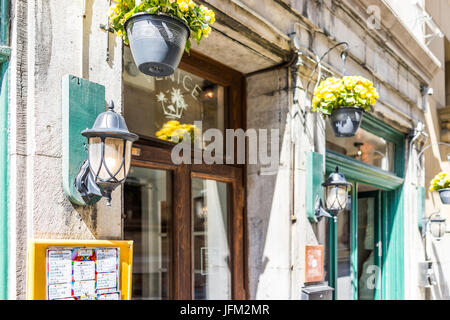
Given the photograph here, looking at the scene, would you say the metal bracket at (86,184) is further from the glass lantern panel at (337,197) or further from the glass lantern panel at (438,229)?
the glass lantern panel at (438,229)

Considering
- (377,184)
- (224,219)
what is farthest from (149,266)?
(377,184)

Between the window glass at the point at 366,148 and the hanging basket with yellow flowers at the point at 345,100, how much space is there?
4.27ft

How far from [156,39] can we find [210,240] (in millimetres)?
2893

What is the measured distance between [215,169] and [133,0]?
252 cm

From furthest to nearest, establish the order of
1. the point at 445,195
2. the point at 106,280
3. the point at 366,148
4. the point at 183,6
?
1. the point at 445,195
2. the point at 366,148
3. the point at 106,280
4. the point at 183,6

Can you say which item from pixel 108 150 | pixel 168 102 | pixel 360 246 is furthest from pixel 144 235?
pixel 108 150

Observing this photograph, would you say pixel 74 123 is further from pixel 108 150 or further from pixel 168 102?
pixel 168 102

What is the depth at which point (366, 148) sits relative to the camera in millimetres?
7742

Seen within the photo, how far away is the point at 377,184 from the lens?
26.4 feet

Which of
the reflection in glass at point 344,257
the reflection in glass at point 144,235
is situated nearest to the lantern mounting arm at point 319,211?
the reflection in glass at point 344,257

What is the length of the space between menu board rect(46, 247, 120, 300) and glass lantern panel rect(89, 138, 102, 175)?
578 mm

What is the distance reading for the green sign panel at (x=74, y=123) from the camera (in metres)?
3.11

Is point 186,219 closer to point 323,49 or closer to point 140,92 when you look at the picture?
point 140,92
